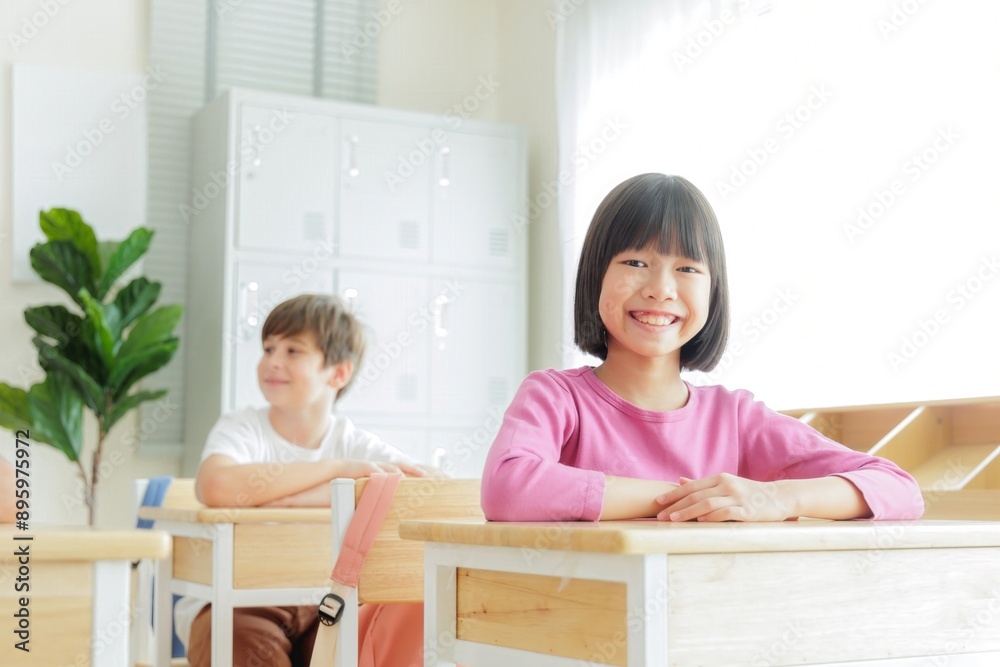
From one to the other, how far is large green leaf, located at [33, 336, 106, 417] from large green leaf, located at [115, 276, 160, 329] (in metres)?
0.27

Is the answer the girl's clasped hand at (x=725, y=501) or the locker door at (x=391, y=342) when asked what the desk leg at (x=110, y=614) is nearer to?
the girl's clasped hand at (x=725, y=501)

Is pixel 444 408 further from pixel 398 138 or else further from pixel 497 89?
pixel 497 89

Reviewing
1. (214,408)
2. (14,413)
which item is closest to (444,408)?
(214,408)

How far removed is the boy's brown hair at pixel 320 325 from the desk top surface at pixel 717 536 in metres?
1.83

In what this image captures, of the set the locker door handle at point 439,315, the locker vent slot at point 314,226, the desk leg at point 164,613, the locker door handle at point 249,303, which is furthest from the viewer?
the locker door handle at point 439,315

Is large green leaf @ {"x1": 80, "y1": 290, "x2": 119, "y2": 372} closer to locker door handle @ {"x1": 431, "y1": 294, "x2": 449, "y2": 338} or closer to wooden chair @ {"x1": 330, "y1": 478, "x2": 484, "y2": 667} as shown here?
locker door handle @ {"x1": 431, "y1": 294, "x2": 449, "y2": 338}

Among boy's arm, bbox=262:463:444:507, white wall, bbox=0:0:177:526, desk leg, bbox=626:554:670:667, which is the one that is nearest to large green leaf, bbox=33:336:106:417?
white wall, bbox=0:0:177:526

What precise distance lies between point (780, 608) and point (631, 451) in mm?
450

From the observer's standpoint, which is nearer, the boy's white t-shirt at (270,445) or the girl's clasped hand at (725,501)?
the girl's clasped hand at (725,501)

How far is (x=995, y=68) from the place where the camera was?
3.19 m

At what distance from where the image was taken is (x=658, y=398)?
60.2 inches

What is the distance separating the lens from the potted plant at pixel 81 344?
4.49m

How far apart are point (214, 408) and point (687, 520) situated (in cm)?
391

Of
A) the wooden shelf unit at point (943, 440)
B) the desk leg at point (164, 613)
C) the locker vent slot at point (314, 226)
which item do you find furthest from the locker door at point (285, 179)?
the wooden shelf unit at point (943, 440)
